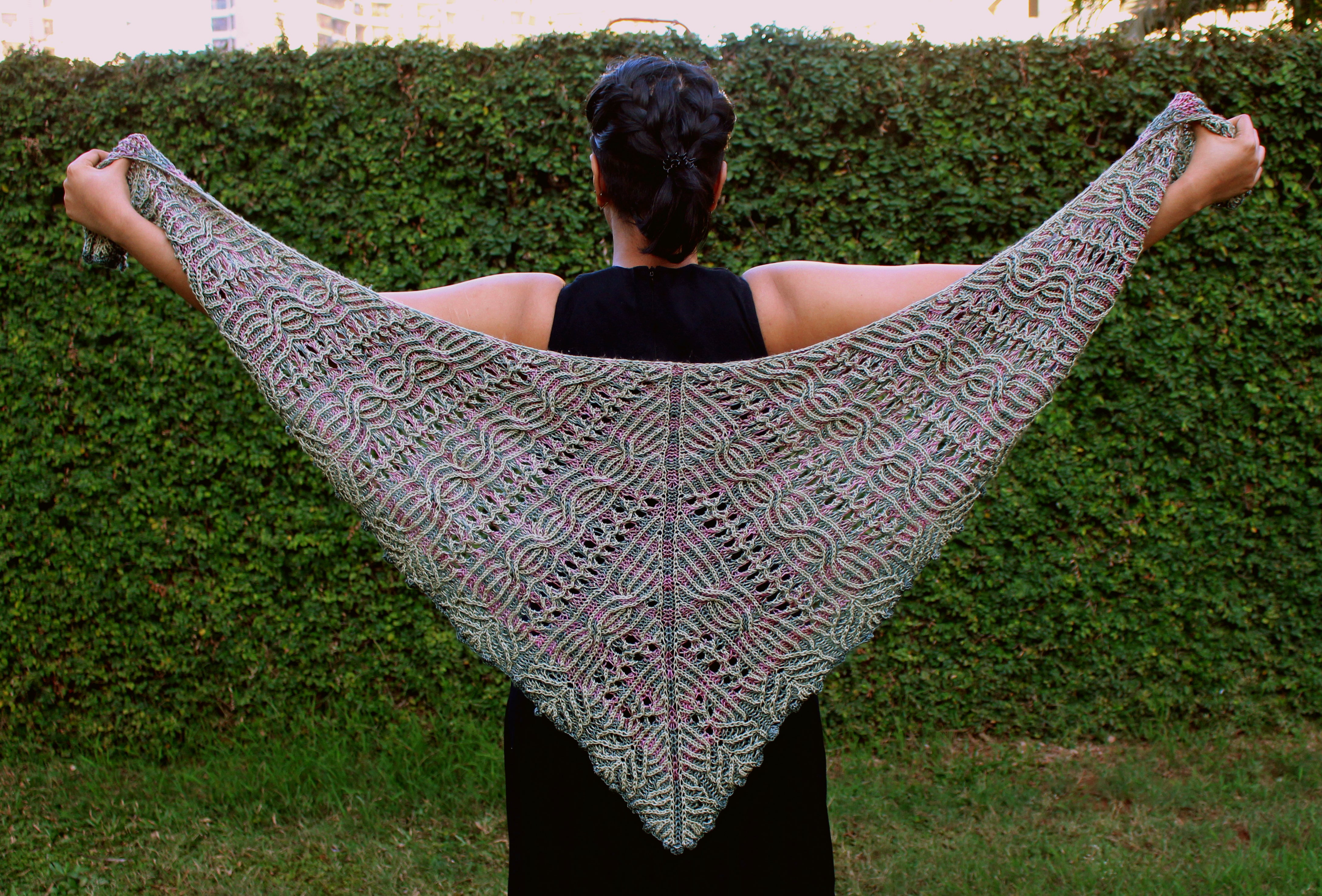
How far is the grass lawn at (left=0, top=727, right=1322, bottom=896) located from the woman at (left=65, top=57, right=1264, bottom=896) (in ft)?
4.98

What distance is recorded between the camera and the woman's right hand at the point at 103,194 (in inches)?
52.8

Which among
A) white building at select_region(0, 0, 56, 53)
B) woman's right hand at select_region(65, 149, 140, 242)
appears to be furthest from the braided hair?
white building at select_region(0, 0, 56, 53)

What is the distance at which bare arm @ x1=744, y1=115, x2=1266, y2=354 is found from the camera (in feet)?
4.36

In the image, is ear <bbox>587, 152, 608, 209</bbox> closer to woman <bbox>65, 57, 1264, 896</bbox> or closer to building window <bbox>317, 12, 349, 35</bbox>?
woman <bbox>65, 57, 1264, 896</bbox>

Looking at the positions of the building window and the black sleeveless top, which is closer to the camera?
the black sleeveless top

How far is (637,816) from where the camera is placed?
4.34 feet

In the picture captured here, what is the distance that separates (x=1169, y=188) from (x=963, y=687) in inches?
91.0

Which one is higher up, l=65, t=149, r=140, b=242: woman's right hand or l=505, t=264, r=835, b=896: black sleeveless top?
l=65, t=149, r=140, b=242: woman's right hand

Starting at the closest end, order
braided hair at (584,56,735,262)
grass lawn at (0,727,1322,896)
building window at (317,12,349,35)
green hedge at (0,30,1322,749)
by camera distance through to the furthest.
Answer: braided hair at (584,56,735,262)
grass lawn at (0,727,1322,896)
green hedge at (0,30,1322,749)
building window at (317,12,349,35)

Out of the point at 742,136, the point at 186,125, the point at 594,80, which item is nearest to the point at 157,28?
the point at 186,125

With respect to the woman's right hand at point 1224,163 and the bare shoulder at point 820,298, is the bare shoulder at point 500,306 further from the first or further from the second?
the woman's right hand at point 1224,163

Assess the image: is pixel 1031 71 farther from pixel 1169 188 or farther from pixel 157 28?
pixel 157 28

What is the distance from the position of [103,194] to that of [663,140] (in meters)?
0.85

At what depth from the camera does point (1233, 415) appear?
314 centimetres
